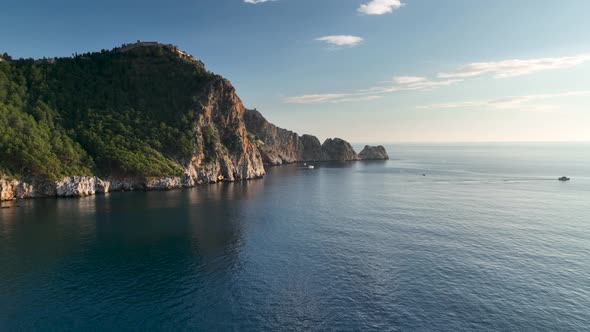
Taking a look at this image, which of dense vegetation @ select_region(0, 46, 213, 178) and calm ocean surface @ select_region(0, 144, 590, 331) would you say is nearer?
calm ocean surface @ select_region(0, 144, 590, 331)

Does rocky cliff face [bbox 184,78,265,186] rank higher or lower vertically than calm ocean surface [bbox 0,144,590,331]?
higher

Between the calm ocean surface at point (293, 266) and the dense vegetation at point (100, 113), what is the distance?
2091cm

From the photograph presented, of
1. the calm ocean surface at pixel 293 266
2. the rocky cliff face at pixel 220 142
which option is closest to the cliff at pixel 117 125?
the rocky cliff face at pixel 220 142

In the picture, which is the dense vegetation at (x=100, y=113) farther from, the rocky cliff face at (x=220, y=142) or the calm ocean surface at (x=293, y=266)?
the calm ocean surface at (x=293, y=266)

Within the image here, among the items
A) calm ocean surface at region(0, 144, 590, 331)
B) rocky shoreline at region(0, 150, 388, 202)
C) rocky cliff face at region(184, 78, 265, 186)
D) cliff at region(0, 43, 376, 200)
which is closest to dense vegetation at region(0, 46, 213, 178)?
cliff at region(0, 43, 376, 200)

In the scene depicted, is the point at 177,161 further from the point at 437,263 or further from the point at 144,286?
the point at 437,263

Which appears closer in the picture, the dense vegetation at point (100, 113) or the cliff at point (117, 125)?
the cliff at point (117, 125)

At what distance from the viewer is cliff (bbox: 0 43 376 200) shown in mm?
117312

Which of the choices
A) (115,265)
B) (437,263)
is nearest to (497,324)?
(437,263)

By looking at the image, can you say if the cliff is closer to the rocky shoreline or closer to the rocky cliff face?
the rocky shoreline

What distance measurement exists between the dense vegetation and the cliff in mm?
403

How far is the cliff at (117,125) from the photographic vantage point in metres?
117

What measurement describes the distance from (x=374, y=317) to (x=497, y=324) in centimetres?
1495

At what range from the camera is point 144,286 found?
5103 cm
